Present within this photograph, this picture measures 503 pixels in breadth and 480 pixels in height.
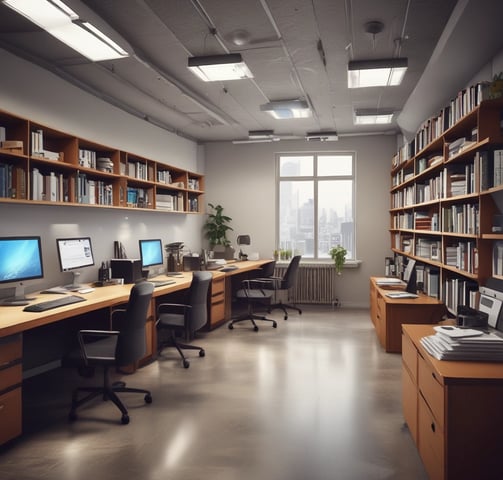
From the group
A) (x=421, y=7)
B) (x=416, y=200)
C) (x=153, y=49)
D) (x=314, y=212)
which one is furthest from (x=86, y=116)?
(x=314, y=212)

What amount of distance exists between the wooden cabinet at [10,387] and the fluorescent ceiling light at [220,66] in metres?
2.88

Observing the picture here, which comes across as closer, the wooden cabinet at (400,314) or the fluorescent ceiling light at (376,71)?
the fluorescent ceiling light at (376,71)

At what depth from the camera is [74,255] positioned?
4.55m

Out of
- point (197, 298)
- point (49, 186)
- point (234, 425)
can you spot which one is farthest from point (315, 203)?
point (234, 425)

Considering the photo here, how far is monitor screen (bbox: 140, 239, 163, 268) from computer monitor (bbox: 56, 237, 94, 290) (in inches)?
34.9

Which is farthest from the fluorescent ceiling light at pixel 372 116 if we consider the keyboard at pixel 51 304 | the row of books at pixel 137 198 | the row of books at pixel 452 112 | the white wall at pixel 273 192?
the keyboard at pixel 51 304

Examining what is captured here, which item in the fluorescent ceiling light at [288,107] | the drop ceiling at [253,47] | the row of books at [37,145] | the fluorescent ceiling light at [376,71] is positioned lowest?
the row of books at [37,145]

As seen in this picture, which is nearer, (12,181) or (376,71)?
(12,181)

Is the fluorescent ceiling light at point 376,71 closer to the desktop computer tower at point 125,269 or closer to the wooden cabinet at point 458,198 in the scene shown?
the wooden cabinet at point 458,198

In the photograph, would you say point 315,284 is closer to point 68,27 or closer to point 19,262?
point 19,262

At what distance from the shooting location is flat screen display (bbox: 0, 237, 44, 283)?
3514 mm

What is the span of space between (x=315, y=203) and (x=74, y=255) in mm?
5330

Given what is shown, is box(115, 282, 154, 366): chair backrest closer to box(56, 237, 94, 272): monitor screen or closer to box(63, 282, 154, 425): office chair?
box(63, 282, 154, 425): office chair

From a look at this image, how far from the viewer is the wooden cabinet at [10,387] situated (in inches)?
110
